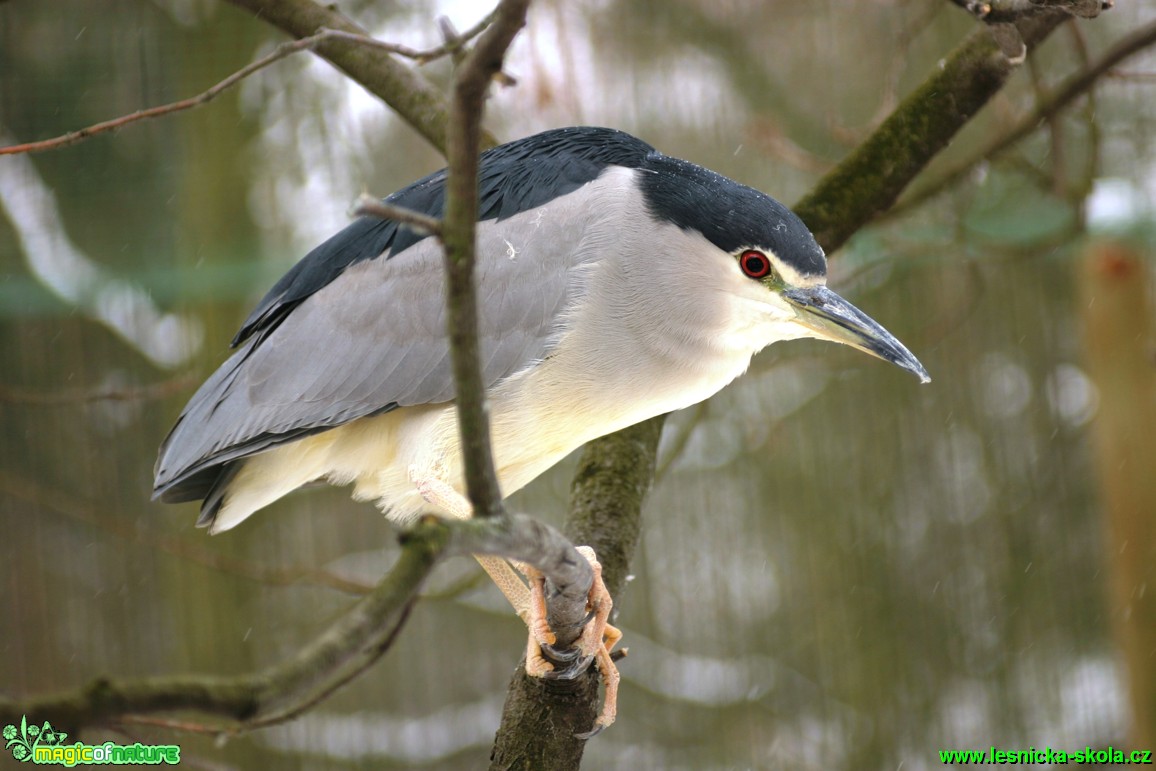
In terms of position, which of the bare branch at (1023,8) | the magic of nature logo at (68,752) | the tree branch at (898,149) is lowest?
the magic of nature logo at (68,752)

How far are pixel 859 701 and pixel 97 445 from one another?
2203 millimetres

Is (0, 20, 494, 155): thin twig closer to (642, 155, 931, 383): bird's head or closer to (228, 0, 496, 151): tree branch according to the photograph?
(642, 155, 931, 383): bird's head

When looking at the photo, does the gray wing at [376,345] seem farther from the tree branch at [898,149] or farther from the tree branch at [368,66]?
the tree branch at [898,149]

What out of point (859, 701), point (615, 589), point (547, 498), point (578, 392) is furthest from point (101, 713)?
point (859, 701)

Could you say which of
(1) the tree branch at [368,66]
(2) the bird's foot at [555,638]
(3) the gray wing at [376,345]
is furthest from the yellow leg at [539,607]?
(1) the tree branch at [368,66]

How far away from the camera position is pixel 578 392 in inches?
59.1

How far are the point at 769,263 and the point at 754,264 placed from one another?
2 centimetres

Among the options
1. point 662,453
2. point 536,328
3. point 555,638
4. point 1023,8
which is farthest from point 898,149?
point 662,453

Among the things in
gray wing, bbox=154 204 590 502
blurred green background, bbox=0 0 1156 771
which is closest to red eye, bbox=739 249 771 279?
gray wing, bbox=154 204 590 502

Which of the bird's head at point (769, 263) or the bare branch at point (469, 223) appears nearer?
the bare branch at point (469, 223)

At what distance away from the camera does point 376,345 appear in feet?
5.29

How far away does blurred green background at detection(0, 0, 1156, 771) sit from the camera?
294 centimetres

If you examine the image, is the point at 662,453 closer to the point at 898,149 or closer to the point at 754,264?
the point at 898,149

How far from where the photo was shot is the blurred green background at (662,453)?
9.65 ft
